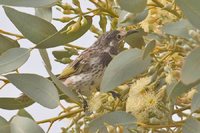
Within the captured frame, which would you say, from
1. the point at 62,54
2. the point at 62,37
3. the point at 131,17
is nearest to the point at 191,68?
the point at 131,17

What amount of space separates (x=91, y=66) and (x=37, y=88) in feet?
1.43

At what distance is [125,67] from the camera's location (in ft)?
3.80

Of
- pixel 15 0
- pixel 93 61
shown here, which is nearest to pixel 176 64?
pixel 15 0

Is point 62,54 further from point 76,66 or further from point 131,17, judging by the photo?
point 131,17

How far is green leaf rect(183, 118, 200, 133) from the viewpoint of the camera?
1.07 m

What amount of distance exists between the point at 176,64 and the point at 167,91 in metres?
0.05

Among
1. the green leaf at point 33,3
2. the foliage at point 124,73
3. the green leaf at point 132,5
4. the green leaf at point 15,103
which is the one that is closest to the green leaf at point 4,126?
the foliage at point 124,73

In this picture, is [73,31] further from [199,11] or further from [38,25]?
[199,11]

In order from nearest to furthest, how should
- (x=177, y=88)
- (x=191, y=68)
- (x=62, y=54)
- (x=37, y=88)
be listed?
(x=191, y=68) → (x=177, y=88) → (x=37, y=88) → (x=62, y=54)

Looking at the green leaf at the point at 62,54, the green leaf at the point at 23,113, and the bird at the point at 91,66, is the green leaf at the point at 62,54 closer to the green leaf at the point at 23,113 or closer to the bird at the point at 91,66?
the bird at the point at 91,66

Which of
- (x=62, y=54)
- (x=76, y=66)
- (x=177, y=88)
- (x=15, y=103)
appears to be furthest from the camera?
(x=76, y=66)

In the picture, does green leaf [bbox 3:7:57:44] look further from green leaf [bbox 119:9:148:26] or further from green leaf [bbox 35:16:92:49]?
green leaf [bbox 119:9:148:26]

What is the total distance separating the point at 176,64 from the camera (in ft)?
3.78

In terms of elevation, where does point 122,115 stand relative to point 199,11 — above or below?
below
